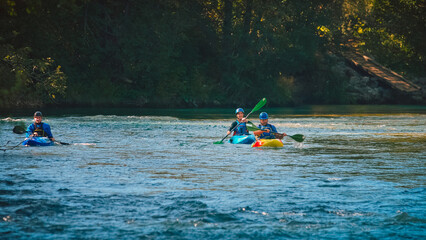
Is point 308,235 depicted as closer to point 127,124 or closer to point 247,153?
point 247,153

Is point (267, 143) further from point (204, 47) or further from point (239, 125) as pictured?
point (204, 47)

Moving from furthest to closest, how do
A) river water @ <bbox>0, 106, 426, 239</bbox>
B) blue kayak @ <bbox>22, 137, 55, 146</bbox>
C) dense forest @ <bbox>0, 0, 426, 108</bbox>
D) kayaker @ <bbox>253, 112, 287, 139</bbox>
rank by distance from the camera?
dense forest @ <bbox>0, 0, 426, 108</bbox>, kayaker @ <bbox>253, 112, 287, 139</bbox>, blue kayak @ <bbox>22, 137, 55, 146</bbox>, river water @ <bbox>0, 106, 426, 239</bbox>

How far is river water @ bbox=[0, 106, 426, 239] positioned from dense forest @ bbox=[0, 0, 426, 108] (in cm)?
2373

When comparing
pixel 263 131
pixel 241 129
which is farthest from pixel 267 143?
pixel 241 129

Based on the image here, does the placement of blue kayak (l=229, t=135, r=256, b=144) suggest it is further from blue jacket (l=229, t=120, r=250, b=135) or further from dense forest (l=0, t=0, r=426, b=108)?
dense forest (l=0, t=0, r=426, b=108)

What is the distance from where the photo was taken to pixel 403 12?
6288cm

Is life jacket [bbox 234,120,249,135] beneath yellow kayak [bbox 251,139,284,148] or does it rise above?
above

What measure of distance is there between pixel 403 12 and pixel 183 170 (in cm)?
5307

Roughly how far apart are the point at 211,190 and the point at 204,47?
1828 inches

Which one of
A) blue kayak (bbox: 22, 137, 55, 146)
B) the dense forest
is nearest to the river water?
blue kayak (bbox: 22, 137, 55, 146)

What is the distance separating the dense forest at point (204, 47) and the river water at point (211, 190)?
77.8 feet

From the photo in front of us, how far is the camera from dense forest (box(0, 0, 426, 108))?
4822 centimetres

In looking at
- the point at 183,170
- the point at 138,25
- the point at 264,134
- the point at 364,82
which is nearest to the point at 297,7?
the point at 364,82

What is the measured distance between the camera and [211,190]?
1202 centimetres
